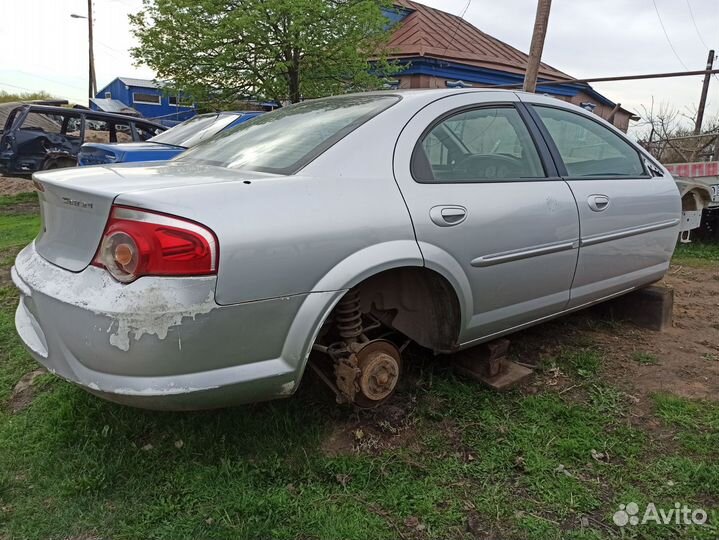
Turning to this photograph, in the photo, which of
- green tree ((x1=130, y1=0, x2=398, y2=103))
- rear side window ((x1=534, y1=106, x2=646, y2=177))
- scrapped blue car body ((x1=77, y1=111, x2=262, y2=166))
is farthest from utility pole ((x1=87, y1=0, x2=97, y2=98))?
rear side window ((x1=534, y1=106, x2=646, y2=177))

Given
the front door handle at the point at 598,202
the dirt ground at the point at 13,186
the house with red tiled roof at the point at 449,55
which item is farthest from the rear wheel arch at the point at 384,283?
the dirt ground at the point at 13,186

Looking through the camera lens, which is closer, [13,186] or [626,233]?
[626,233]

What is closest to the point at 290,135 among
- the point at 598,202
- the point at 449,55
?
the point at 598,202

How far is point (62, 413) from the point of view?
2732 mm

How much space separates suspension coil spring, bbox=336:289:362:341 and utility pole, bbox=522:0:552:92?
18.4 ft

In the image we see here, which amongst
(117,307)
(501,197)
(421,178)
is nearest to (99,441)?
(117,307)

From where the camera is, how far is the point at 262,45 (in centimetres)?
1114

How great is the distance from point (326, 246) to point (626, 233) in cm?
214

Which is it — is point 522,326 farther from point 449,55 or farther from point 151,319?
point 449,55

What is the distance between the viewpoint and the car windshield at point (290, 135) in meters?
2.46

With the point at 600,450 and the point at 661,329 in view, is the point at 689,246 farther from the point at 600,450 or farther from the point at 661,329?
the point at 600,450

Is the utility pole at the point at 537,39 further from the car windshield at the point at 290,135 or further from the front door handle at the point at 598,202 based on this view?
the car windshield at the point at 290,135

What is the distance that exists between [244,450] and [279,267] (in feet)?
3.12

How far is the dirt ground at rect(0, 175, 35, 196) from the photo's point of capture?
1349 cm
